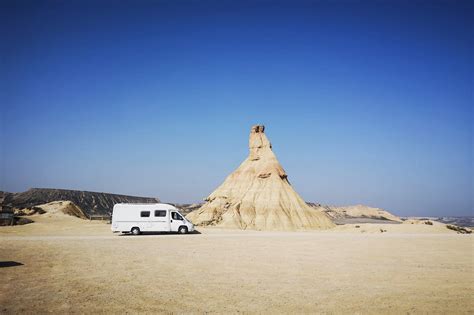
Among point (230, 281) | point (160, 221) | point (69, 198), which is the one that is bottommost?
point (230, 281)

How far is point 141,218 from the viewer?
34.9m

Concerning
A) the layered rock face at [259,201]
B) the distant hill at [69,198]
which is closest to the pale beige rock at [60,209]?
the layered rock face at [259,201]

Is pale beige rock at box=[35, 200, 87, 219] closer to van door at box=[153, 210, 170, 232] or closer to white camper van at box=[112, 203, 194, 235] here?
white camper van at box=[112, 203, 194, 235]

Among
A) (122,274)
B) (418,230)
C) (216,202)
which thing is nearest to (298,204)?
(216,202)

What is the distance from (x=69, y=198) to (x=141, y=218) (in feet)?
292

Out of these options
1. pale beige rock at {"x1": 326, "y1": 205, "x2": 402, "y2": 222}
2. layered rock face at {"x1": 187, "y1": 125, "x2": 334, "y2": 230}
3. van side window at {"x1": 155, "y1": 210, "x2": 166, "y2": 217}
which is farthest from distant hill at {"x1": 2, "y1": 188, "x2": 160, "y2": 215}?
pale beige rock at {"x1": 326, "y1": 205, "x2": 402, "y2": 222}

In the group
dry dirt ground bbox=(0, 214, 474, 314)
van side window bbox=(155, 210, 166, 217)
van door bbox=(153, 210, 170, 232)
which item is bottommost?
dry dirt ground bbox=(0, 214, 474, 314)

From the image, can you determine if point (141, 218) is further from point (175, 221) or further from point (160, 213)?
point (175, 221)

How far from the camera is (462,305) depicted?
10930mm

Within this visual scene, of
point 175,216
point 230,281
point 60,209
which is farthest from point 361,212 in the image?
point 230,281

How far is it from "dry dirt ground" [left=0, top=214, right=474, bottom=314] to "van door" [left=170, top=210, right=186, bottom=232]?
1291 cm

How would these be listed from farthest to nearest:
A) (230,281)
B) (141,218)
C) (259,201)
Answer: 1. (259,201)
2. (141,218)
3. (230,281)

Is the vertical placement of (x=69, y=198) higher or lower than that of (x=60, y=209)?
higher

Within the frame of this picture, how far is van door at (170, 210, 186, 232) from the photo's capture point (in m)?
35.6
